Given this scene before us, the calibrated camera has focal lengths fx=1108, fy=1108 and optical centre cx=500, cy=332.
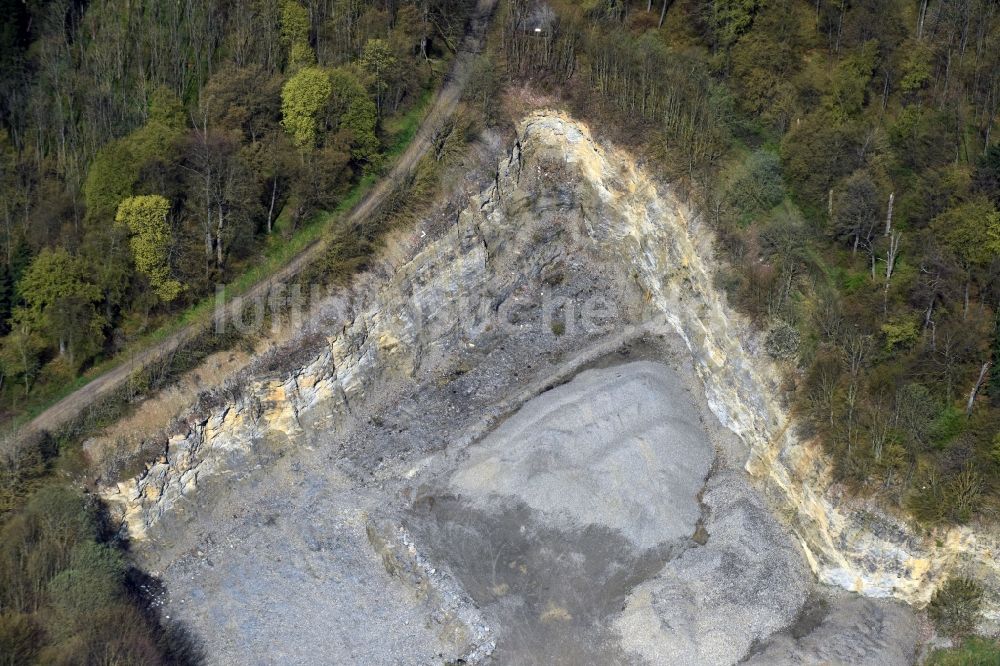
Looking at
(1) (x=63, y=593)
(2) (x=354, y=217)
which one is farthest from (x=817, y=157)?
(1) (x=63, y=593)

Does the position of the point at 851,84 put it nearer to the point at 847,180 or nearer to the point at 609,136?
the point at 847,180

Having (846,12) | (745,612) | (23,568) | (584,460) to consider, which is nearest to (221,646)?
(23,568)

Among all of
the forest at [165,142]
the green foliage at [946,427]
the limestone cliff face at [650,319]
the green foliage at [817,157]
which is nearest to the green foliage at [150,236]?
the forest at [165,142]

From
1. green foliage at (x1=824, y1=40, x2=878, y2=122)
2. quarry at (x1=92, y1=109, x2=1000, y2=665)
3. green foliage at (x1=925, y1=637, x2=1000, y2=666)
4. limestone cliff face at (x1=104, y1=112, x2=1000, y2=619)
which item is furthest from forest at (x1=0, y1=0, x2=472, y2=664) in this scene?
green foliage at (x1=925, y1=637, x2=1000, y2=666)

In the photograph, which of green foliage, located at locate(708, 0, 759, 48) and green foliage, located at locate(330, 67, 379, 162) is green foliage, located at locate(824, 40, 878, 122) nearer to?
green foliage, located at locate(708, 0, 759, 48)

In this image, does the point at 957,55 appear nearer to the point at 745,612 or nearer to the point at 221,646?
the point at 745,612

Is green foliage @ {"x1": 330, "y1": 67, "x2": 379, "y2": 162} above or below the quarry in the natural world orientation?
above

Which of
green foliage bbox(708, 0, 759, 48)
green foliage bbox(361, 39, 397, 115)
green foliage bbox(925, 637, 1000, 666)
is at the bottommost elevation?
green foliage bbox(925, 637, 1000, 666)
